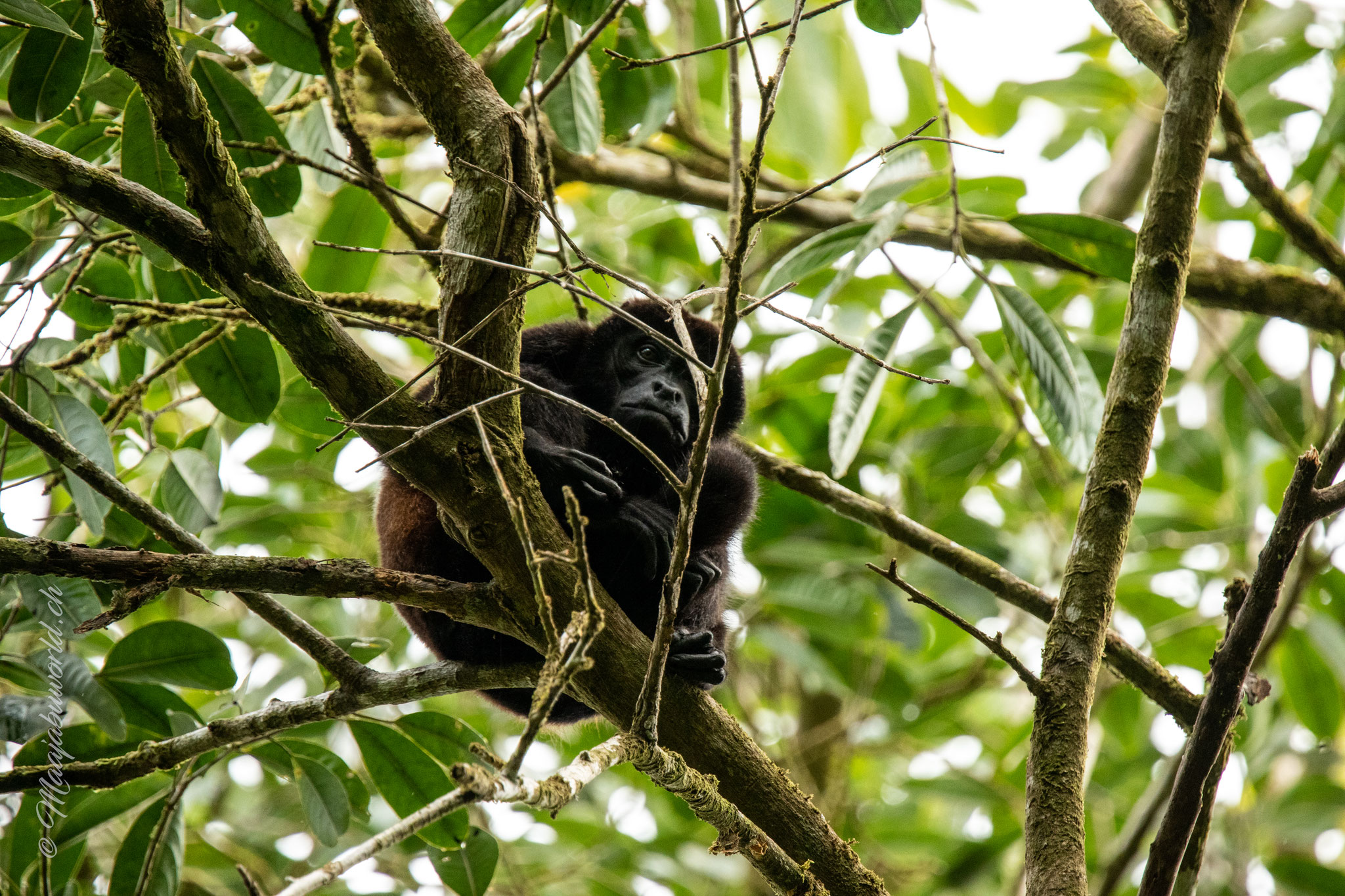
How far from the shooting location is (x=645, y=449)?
6.33ft

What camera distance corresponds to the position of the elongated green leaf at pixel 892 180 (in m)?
3.70

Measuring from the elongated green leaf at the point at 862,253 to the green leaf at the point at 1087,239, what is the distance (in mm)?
578

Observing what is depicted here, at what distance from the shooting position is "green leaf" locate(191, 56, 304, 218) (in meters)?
2.88

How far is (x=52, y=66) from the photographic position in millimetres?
2654

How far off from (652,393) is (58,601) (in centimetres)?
182

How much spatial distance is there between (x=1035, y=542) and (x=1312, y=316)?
1.88 m

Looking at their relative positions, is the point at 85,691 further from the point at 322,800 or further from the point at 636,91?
the point at 636,91

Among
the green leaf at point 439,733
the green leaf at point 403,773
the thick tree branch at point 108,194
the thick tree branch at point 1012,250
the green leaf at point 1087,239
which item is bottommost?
the green leaf at point 403,773

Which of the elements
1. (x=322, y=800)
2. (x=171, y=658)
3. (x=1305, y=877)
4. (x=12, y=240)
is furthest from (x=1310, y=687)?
(x=12, y=240)

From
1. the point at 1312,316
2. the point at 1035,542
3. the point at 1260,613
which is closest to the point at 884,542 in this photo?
the point at 1035,542

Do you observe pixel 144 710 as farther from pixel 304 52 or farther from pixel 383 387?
pixel 304 52

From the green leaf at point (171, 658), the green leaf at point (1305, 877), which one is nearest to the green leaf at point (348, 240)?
the green leaf at point (171, 658)

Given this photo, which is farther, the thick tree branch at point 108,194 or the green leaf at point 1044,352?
the green leaf at point 1044,352

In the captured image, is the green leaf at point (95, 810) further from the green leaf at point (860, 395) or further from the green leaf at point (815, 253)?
the green leaf at point (815, 253)
